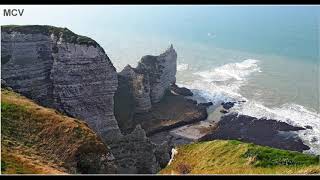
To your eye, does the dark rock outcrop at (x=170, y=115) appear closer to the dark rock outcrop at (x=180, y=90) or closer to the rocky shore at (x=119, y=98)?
the rocky shore at (x=119, y=98)

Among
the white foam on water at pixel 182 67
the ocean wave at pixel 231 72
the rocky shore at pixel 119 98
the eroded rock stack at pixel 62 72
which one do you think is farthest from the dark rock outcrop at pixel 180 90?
the eroded rock stack at pixel 62 72

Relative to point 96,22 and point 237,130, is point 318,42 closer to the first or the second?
point 96,22

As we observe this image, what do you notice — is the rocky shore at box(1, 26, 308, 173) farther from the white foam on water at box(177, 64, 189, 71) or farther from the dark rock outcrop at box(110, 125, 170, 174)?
the white foam on water at box(177, 64, 189, 71)

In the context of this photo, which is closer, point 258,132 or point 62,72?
point 62,72

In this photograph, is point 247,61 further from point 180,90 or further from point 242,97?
point 180,90

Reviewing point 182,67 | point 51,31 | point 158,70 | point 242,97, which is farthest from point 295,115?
point 182,67

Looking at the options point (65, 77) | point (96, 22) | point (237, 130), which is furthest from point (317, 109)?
point (96, 22)
